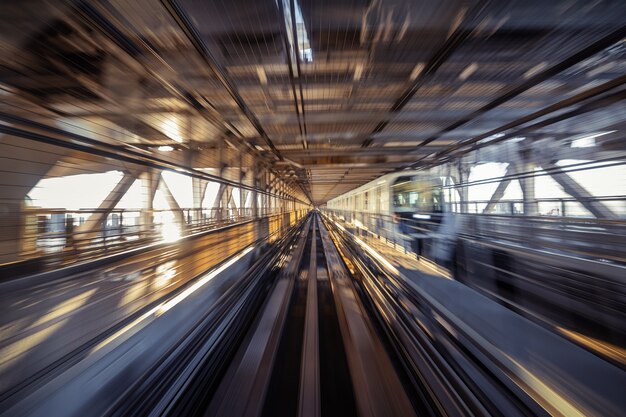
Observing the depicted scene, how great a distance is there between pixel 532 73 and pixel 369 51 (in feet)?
7.67

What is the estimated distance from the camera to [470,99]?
3.92 m

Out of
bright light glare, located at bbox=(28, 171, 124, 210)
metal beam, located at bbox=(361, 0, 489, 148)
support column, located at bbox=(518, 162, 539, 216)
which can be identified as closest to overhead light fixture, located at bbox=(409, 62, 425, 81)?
metal beam, located at bbox=(361, 0, 489, 148)

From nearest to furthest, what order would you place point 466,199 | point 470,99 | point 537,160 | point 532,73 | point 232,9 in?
point 232,9
point 532,73
point 537,160
point 470,99
point 466,199

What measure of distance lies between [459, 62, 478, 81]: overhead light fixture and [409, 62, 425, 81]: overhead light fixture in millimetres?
547

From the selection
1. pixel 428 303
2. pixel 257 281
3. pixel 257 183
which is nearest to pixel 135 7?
pixel 257 281

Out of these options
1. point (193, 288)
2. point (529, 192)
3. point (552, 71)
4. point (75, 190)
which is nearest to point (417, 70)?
point (552, 71)

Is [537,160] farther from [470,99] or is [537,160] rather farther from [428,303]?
[428,303]

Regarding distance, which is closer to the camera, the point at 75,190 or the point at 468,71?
the point at 468,71

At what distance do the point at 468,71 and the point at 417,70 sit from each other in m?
0.66

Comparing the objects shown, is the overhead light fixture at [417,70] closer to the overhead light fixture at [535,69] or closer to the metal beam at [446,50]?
the metal beam at [446,50]

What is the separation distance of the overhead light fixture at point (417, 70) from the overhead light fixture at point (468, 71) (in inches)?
21.5

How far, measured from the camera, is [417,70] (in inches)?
118

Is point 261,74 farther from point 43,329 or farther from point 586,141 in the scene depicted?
point 586,141

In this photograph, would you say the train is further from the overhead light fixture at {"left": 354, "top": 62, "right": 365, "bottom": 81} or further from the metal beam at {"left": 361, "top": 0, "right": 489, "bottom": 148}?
the overhead light fixture at {"left": 354, "top": 62, "right": 365, "bottom": 81}
